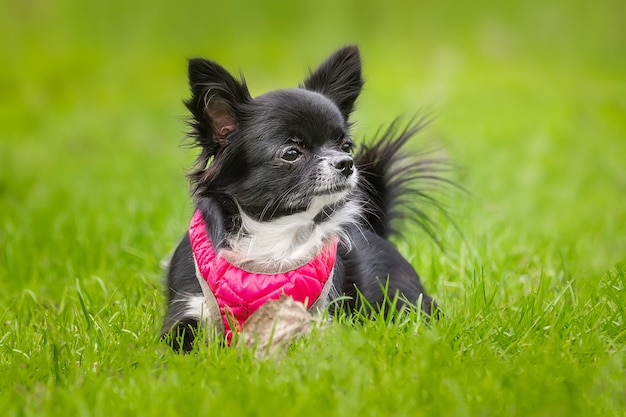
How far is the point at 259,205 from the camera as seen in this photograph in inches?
140

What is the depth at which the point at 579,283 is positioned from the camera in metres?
4.14

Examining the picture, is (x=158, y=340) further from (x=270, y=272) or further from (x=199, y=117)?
(x=199, y=117)

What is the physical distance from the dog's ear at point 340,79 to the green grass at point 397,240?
1.48ft

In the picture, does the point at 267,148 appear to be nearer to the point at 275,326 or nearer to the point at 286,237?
the point at 286,237

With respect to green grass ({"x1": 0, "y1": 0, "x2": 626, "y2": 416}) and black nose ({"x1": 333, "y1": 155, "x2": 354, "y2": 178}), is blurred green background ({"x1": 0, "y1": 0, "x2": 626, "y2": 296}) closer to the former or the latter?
green grass ({"x1": 0, "y1": 0, "x2": 626, "y2": 416})

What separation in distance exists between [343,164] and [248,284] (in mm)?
654

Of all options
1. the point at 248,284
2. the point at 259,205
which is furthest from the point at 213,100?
the point at 248,284

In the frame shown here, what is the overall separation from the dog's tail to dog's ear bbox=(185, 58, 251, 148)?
0.83 metres

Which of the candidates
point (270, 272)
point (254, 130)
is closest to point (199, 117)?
point (254, 130)

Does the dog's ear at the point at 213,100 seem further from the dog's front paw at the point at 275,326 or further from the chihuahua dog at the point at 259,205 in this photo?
the dog's front paw at the point at 275,326

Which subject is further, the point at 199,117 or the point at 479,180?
the point at 479,180

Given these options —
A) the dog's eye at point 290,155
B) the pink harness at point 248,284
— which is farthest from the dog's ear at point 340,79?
the pink harness at point 248,284

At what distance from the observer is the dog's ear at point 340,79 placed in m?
3.96

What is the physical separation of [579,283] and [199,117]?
212 centimetres
